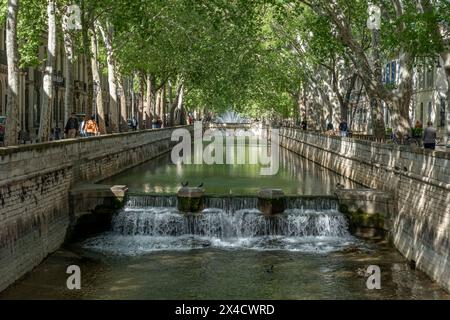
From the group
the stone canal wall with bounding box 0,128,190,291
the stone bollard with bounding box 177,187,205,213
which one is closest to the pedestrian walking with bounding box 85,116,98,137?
the stone canal wall with bounding box 0,128,190,291

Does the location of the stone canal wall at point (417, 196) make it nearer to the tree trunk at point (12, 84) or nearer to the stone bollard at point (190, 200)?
the stone bollard at point (190, 200)

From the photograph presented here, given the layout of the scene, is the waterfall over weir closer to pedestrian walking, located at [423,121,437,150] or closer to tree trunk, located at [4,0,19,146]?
tree trunk, located at [4,0,19,146]

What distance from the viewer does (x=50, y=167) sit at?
803 inches

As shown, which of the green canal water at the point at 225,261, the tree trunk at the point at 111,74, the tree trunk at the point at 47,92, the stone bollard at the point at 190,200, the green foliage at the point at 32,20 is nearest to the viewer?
the green canal water at the point at 225,261

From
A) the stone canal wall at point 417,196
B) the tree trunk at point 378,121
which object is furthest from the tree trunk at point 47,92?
the tree trunk at point 378,121

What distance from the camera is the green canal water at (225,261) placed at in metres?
15.5

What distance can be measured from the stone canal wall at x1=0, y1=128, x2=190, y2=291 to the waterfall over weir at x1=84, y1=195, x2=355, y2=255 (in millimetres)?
1767

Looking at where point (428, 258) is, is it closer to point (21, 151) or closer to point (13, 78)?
point (21, 151)

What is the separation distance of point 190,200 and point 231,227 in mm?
1711

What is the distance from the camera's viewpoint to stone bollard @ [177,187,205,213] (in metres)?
22.5

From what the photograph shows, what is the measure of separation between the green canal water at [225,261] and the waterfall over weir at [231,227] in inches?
1.2

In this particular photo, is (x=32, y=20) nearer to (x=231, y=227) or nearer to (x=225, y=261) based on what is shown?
(x=231, y=227)

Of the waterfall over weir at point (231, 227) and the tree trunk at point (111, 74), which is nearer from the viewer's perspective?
the waterfall over weir at point (231, 227)

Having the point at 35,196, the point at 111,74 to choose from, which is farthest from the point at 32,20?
the point at 35,196
